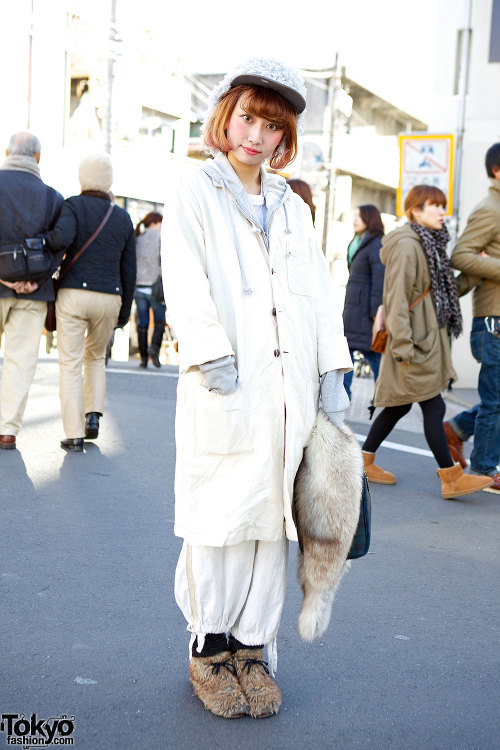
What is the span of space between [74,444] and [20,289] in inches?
46.2

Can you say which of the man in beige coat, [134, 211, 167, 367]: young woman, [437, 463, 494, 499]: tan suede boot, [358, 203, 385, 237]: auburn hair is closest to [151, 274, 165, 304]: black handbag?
[134, 211, 167, 367]: young woman

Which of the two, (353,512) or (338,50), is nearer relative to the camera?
(353,512)

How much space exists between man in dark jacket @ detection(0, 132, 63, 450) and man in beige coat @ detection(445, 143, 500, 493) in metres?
2.83

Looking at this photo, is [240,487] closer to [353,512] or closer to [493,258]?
[353,512]

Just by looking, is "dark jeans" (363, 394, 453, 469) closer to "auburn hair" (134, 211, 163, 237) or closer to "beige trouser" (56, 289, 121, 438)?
"beige trouser" (56, 289, 121, 438)

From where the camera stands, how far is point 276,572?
292 centimetres

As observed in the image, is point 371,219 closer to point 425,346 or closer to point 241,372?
point 425,346

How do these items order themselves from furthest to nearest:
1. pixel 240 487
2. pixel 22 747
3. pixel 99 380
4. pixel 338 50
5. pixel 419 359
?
1. pixel 338 50
2. pixel 99 380
3. pixel 419 359
4. pixel 240 487
5. pixel 22 747

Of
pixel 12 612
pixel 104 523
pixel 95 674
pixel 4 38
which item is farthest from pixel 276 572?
pixel 4 38

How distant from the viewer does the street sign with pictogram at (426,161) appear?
40.2 feet

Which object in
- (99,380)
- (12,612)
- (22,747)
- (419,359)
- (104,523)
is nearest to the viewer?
(22,747)

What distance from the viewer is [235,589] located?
9.45 feet

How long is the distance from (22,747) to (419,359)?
3.96 m

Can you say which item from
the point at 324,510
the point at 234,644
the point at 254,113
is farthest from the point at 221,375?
the point at 234,644
